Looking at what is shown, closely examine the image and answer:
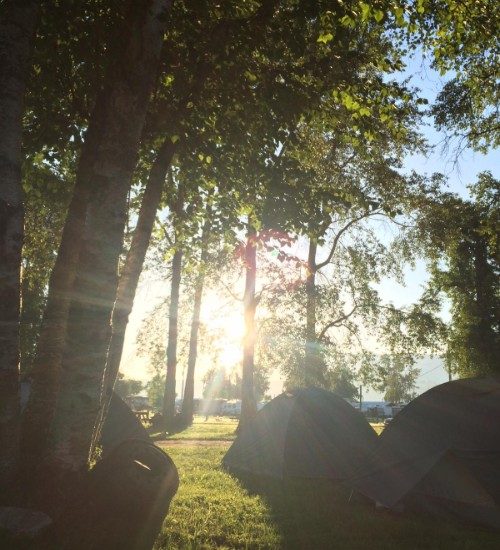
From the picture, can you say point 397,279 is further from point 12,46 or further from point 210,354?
point 12,46

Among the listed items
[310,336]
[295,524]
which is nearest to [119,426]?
[295,524]

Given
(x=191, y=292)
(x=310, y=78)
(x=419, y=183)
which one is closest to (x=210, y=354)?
(x=191, y=292)

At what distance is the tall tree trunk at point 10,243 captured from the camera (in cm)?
493

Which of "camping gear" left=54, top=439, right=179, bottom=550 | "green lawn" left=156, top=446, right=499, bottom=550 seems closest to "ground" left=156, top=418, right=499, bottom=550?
"green lawn" left=156, top=446, right=499, bottom=550

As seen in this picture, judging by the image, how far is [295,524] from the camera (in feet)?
23.1

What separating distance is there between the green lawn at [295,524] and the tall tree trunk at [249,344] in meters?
12.3

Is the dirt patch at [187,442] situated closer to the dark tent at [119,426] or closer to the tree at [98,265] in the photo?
the dark tent at [119,426]

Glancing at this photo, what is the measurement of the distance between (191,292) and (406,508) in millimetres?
22138

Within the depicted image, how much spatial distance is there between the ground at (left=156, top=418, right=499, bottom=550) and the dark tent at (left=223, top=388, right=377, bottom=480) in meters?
0.63

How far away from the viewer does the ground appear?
6.19 m

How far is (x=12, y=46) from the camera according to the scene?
5473mm

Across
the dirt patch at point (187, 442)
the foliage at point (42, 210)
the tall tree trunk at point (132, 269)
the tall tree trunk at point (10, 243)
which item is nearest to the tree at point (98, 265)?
the tall tree trunk at point (10, 243)

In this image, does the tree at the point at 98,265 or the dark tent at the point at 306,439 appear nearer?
the tree at the point at 98,265

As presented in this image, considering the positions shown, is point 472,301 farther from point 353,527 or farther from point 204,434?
point 353,527
